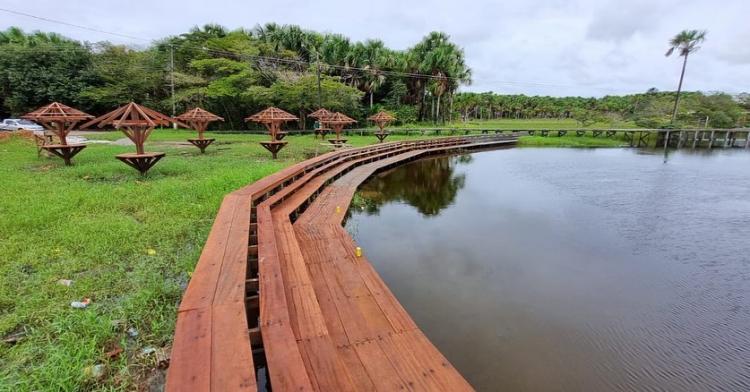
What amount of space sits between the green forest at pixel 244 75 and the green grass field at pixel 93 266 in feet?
63.7

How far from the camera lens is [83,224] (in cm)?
563

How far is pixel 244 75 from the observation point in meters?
27.4

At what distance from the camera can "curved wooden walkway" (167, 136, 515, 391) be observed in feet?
7.13

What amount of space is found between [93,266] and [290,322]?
299 cm

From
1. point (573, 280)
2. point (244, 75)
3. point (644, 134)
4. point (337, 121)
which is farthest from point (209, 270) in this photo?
point (644, 134)

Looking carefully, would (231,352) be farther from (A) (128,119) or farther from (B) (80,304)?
(A) (128,119)

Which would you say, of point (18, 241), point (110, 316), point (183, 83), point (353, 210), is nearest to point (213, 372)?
point (110, 316)

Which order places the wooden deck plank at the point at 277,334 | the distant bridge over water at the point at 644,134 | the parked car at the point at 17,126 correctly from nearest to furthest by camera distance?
the wooden deck plank at the point at 277,334 → the parked car at the point at 17,126 → the distant bridge over water at the point at 644,134

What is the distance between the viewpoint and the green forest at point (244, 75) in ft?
93.4

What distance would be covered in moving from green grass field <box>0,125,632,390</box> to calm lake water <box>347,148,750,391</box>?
2.89 m

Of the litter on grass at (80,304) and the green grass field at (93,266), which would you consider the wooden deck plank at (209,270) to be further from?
the litter on grass at (80,304)

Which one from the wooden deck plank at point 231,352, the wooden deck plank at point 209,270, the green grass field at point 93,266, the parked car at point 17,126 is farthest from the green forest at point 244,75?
the wooden deck plank at point 231,352

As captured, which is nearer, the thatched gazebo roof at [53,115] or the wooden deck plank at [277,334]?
the wooden deck plank at [277,334]

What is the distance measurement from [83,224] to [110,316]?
10.6ft
